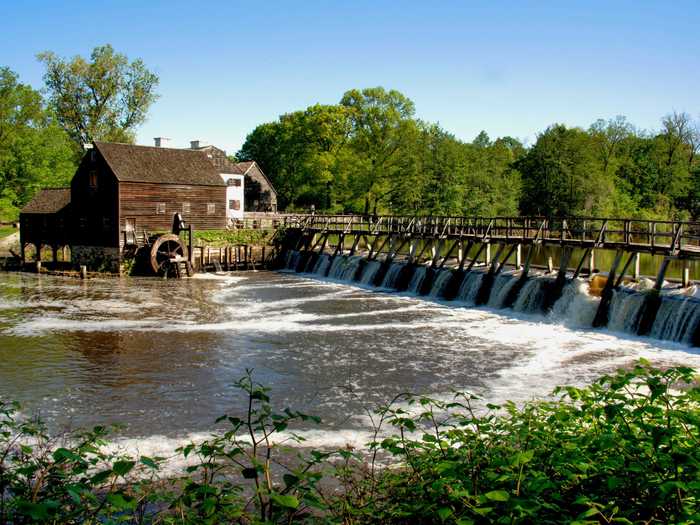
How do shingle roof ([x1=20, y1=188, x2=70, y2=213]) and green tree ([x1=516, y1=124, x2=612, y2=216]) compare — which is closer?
shingle roof ([x1=20, y1=188, x2=70, y2=213])

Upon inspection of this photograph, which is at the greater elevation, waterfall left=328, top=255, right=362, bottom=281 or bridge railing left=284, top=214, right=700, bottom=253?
bridge railing left=284, top=214, right=700, bottom=253

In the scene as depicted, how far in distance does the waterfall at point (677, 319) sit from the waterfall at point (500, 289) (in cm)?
738

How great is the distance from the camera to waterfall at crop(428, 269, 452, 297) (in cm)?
3269

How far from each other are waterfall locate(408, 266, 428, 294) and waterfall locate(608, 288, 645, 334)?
1190cm

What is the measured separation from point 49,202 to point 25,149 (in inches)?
541

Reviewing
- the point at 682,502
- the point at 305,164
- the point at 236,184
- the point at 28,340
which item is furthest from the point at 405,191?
the point at 682,502

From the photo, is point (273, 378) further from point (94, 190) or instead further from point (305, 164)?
point (305, 164)

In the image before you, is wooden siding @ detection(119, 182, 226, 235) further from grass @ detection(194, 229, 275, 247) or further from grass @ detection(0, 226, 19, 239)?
grass @ detection(0, 226, 19, 239)

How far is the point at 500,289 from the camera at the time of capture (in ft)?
95.7

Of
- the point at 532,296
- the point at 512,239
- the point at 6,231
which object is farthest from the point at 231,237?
the point at 532,296

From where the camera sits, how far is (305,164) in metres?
67.6

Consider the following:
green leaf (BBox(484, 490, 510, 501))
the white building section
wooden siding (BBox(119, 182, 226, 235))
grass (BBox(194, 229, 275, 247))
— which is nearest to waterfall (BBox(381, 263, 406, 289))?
grass (BBox(194, 229, 275, 247))

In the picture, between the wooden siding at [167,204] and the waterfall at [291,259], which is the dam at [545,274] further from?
the wooden siding at [167,204]

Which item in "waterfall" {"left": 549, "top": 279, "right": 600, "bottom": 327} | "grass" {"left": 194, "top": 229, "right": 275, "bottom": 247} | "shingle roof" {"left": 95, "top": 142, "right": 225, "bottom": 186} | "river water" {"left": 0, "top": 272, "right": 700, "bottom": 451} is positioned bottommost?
"river water" {"left": 0, "top": 272, "right": 700, "bottom": 451}
